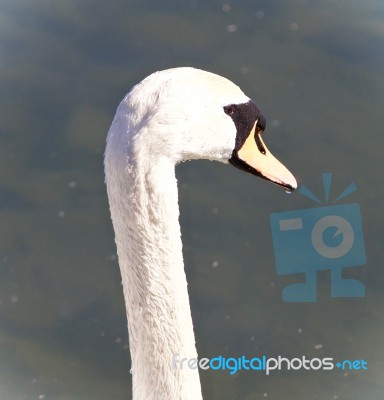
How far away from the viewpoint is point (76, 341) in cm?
404

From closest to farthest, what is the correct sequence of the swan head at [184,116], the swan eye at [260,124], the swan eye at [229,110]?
the swan head at [184,116] → the swan eye at [229,110] → the swan eye at [260,124]

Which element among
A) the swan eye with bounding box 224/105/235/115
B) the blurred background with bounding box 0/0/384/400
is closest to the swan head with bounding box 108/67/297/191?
the swan eye with bounding box 224/105/235/115

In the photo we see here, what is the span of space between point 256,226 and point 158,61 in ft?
3.27

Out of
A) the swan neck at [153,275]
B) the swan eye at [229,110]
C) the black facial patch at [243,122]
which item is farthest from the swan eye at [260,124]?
the swan neck at [153,275]

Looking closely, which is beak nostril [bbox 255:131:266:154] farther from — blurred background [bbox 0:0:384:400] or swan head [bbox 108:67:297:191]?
blurred background [bbox 0:0:384:400]

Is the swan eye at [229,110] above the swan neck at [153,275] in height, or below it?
above

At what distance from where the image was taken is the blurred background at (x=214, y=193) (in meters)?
3.95

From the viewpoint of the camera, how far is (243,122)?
1.98 m

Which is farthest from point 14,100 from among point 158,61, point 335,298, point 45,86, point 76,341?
point 335,298

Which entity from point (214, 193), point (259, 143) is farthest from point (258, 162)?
point (214, 193)

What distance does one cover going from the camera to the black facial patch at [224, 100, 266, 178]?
1948mm

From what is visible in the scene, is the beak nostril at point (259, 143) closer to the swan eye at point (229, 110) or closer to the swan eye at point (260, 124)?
the swan eye at point (260, 124)

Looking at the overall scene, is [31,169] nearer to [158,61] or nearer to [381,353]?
[158,61]

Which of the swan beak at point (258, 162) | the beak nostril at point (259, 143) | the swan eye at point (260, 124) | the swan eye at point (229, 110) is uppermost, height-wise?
the swan eye at point (229, 110)
